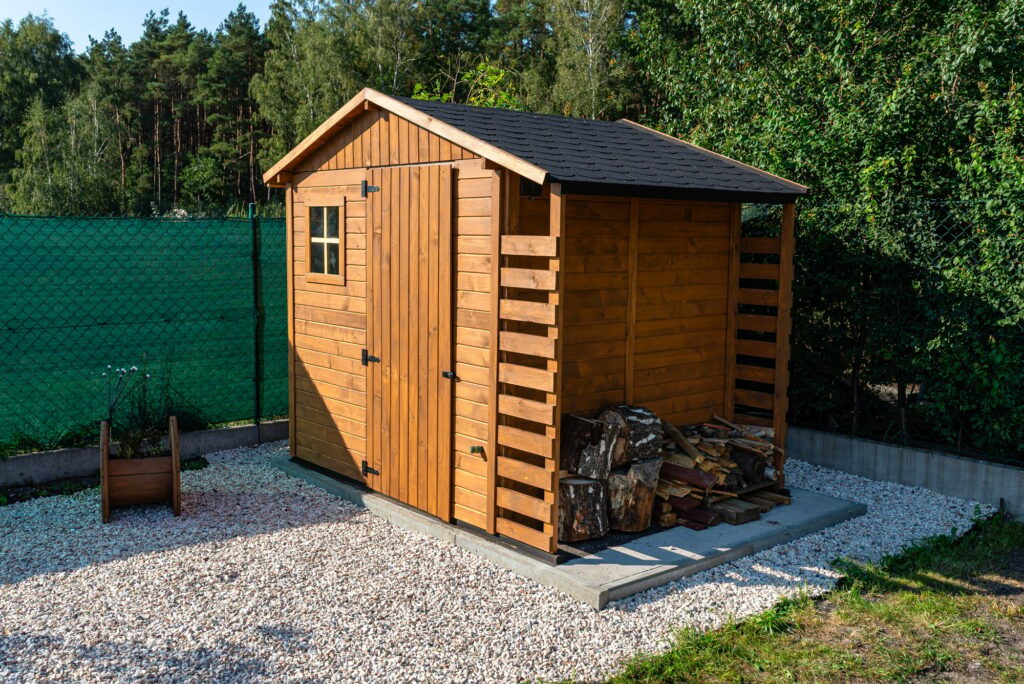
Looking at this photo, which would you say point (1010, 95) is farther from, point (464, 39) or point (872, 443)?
point (464, 39)

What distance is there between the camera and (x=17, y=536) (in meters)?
5.81

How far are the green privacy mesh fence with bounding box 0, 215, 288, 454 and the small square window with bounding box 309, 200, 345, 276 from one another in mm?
1222

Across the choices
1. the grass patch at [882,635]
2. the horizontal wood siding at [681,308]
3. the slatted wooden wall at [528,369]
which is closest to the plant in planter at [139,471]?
the slatted wooden wall at [528,369]

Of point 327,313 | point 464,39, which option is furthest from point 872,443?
point 464,39

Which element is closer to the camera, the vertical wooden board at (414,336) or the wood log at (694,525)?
the wood log at (694,525)

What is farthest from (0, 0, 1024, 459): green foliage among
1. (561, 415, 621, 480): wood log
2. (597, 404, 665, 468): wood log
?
(561, 415, 621, 480): wood log

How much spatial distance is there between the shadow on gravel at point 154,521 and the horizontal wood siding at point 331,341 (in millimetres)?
419

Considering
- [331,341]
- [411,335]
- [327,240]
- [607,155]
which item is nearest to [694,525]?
[411,335]

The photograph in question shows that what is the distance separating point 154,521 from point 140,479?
319 mm

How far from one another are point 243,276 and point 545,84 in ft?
65.8

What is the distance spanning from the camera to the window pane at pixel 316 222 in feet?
23.0

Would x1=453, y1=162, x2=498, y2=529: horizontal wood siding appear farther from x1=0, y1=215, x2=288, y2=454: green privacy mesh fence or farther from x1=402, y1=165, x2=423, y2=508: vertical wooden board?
x1=0, y1=215, x2=288, y2=454: green privacy mesh fence

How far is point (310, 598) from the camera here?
4848 mm

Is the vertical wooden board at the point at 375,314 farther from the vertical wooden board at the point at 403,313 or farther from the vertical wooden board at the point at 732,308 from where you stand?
the vertical wooden board at the point at 732,308
